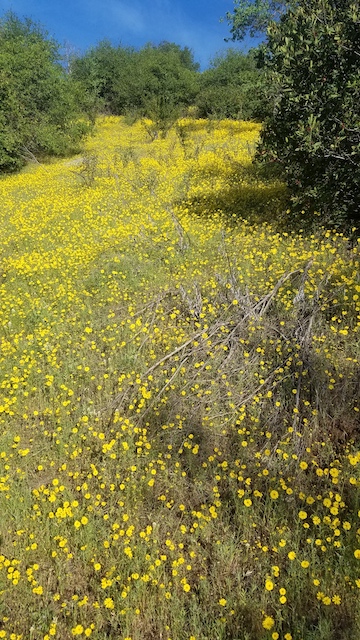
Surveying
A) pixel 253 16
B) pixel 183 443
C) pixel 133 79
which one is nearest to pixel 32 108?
pixel 253 16

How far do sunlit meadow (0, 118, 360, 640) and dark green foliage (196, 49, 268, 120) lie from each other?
19.7 metres

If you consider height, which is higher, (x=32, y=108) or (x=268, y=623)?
(x=32, y=108)

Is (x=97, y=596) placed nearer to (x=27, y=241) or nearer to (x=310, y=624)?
(x=310, y=624)

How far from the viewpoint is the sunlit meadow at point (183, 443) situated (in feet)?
8.12

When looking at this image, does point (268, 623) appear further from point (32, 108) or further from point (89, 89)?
point (89, 89)

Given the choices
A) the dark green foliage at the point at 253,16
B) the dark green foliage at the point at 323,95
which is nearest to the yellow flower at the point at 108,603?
the dark green foliage at the point at 323,95

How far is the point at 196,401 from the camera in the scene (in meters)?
3.89

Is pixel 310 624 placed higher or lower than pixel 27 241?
lower

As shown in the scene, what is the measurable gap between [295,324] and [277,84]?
382cm

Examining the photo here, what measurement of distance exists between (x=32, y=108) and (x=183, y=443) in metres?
20.2

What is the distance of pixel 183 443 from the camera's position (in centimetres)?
342

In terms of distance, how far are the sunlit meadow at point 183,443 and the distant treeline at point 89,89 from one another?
13.5ft

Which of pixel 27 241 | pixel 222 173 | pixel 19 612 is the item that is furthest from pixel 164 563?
pixel 222 173

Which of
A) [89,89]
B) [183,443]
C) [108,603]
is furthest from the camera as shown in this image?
[89,89]
